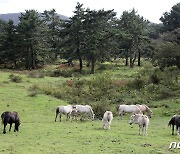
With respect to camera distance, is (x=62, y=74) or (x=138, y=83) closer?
(x=138, y=83)

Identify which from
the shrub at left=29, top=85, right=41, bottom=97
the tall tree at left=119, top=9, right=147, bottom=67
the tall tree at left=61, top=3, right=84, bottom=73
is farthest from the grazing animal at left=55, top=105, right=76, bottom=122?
the tall tree at left=119, top=9, right=147, bottom=67

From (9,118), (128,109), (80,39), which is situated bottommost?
(128,109)

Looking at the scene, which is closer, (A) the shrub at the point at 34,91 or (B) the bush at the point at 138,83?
(A) the shrub at the point at 34,91

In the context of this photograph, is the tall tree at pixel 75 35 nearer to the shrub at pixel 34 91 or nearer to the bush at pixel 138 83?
the bush at pixel 138 83

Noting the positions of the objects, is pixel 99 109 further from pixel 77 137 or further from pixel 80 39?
pixel 80 39

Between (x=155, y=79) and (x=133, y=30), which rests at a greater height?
(x=133, y=30)

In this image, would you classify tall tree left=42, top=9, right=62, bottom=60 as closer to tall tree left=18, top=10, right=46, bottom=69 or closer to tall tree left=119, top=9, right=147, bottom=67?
tall tree left=18, top=10, right=46, bottom=69

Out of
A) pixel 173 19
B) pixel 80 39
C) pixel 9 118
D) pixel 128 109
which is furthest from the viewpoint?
pixel 173 19

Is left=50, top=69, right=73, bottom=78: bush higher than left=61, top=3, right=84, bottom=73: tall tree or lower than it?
lower

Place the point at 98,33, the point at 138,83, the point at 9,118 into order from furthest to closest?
the point at 98,33, the point at 138,83, the point at 9,118

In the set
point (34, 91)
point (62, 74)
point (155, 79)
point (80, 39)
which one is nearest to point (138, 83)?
point (155, 79)

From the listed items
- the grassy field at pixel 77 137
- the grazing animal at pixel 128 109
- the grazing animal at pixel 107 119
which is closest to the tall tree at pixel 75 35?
the grassy field at pixel 77 137

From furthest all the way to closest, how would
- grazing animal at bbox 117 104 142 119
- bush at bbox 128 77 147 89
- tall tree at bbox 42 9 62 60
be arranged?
1. tall tree at bbox 42 9 62 60
2. bush at bbox 128 77 147 89
3. grazing animal at bbox 117 104 142 119

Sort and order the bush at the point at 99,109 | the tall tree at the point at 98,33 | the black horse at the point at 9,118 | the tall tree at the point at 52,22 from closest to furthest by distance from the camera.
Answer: the black horse at the point at 9,118
the bush at the point at 99,109
the tall tree at the point at 98,33
the tall tree at the point at 52,22
